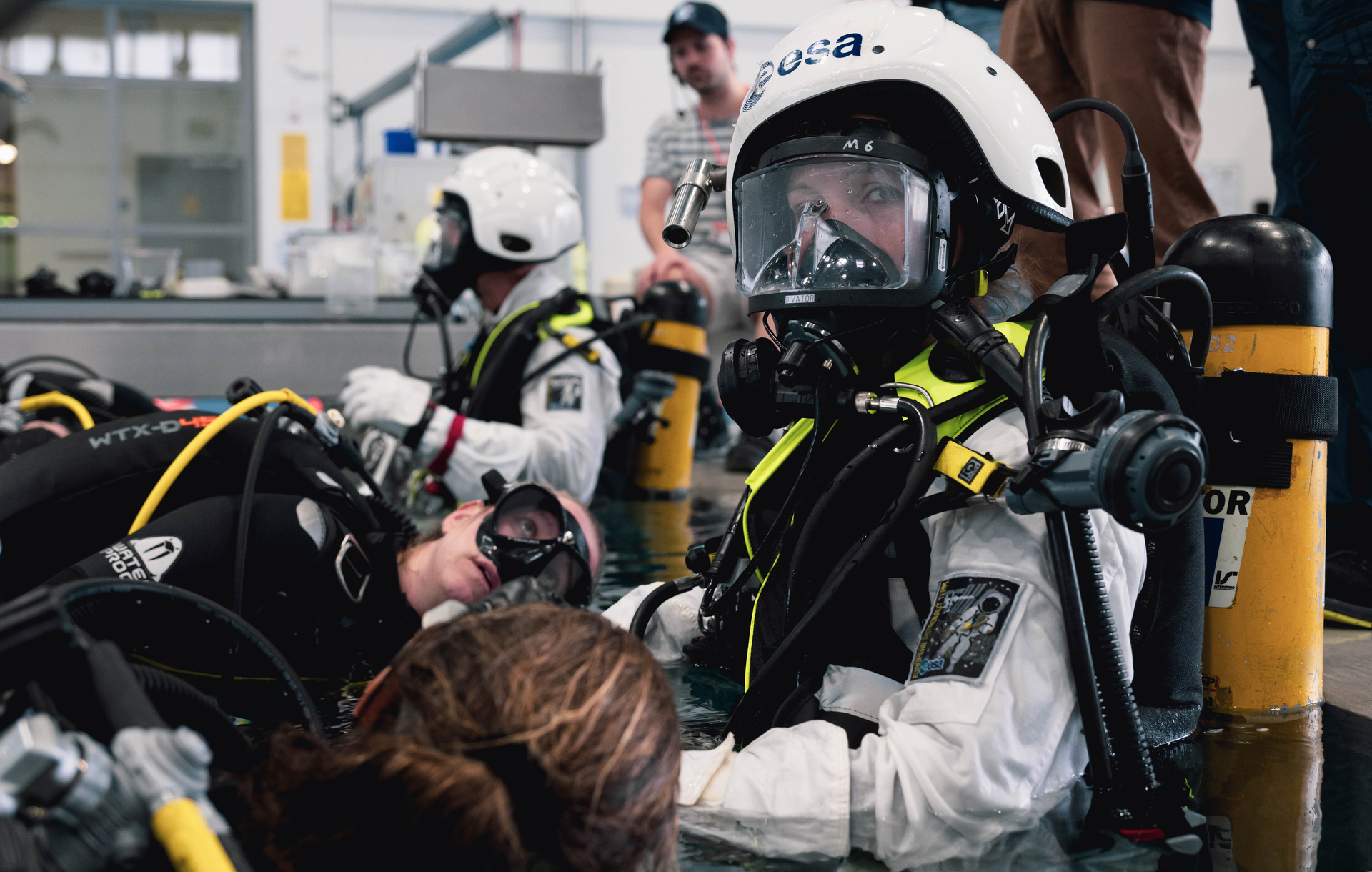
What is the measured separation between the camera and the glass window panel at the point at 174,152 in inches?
389

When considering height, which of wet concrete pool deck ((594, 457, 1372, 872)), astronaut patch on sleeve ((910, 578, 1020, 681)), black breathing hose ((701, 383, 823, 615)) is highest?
black breathing hose ((701, 383, 823, 615))

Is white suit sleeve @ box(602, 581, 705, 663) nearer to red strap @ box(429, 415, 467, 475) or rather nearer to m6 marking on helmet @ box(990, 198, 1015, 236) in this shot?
m6 marking on helmet @ box(990, 198, 1015, 236)

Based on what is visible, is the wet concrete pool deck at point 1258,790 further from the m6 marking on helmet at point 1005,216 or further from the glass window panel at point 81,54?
the glass window panel at point 81,54

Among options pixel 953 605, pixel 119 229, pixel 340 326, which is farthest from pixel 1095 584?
pixel 119 229

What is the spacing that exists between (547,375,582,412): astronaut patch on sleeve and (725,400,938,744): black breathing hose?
2183 mm

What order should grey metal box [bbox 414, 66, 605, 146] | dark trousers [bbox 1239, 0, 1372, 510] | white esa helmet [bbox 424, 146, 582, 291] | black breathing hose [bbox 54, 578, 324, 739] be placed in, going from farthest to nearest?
grey metal box [bbox 414, 66, 605, 146] → white esa helmet [bbox 424, 146, 582, 291] → dark trousers [bbox 1239, 0, 1372, 510] → black breathing hose [bbox 54, 578, 324, 739]

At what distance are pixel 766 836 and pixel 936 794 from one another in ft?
0.67

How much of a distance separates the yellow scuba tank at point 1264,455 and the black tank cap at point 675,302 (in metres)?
2.67

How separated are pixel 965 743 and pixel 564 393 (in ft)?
8.06

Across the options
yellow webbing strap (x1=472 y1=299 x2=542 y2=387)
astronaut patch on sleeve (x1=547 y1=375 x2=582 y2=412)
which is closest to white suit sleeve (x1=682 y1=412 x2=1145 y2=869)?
astronaut patch on sleeve (x1=547 y1=375 x2=582 y2=412)

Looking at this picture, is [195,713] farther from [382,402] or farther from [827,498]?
[382,402]

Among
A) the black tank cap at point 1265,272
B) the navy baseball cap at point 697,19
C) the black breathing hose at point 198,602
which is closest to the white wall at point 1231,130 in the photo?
the navy baseball cap at point 697,19

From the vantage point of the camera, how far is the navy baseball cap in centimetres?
449

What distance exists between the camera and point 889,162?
1.41 m
